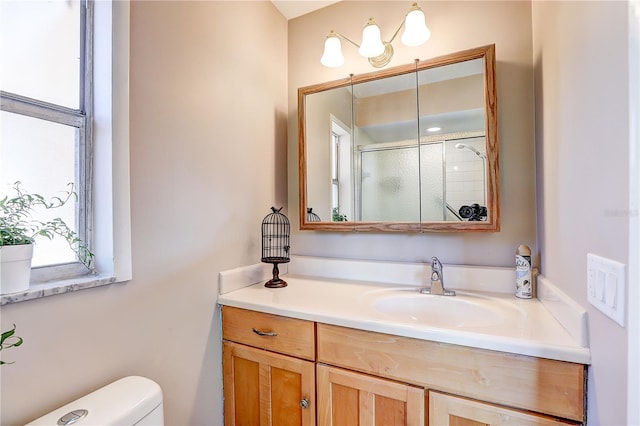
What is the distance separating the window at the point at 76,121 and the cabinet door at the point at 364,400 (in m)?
0.82

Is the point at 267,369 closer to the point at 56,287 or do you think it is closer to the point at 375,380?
the point at 375,380

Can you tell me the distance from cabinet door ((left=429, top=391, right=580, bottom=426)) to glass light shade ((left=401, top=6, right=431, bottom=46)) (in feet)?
4.78

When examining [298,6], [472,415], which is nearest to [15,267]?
[472,415]

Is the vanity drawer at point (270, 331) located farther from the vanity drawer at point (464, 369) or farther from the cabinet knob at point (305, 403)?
the cabinet knob at point (305, 403)

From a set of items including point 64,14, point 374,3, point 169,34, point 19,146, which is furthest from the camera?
point 374,3

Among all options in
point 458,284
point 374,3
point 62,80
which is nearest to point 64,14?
point 62,80

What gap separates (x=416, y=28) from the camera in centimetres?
135

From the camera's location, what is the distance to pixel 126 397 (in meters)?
0.84

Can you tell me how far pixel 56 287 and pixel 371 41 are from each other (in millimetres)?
1602

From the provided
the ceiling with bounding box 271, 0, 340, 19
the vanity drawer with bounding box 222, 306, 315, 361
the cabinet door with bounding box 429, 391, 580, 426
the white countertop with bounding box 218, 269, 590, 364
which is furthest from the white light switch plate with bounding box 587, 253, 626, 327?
the ceiling with bounding box 271, 0, 340, 19

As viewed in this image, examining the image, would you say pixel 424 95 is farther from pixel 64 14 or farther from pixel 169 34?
pixel 64 14

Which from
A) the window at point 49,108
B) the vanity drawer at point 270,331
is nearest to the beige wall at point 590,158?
the vanity drawer at point 270,331

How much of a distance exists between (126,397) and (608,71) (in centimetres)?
146

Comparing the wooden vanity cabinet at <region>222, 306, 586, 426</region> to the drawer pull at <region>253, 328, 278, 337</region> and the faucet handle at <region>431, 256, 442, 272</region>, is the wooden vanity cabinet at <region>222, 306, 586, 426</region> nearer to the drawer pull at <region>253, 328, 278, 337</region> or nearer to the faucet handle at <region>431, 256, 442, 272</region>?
the drawer pull at <region>253, 328, 278, 337</region>
